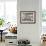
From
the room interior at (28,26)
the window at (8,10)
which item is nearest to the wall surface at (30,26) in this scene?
the room interior at (28,26)

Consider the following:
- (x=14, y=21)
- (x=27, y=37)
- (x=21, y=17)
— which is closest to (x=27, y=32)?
(x=27, y=37)

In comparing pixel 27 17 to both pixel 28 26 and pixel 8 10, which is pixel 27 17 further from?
pixel 8 10

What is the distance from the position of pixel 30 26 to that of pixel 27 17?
1.18 feet

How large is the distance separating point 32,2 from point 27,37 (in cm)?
134

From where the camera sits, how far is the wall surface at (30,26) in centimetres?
531

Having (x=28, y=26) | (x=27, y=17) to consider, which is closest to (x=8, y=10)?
(x=27, y=17)

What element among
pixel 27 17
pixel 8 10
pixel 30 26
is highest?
pixel 8 10

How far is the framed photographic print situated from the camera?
5336mm

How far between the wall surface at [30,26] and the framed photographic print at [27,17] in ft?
0.37

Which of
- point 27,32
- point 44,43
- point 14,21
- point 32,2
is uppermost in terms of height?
point 32,2

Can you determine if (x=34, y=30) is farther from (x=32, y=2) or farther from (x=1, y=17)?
(x=1, y=17)

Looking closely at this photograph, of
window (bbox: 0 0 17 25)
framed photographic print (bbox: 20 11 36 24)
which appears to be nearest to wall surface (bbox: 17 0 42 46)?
framed photographic print (bbox: 20 11 36 24)

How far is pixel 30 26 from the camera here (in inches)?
211

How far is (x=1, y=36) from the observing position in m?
7.17
